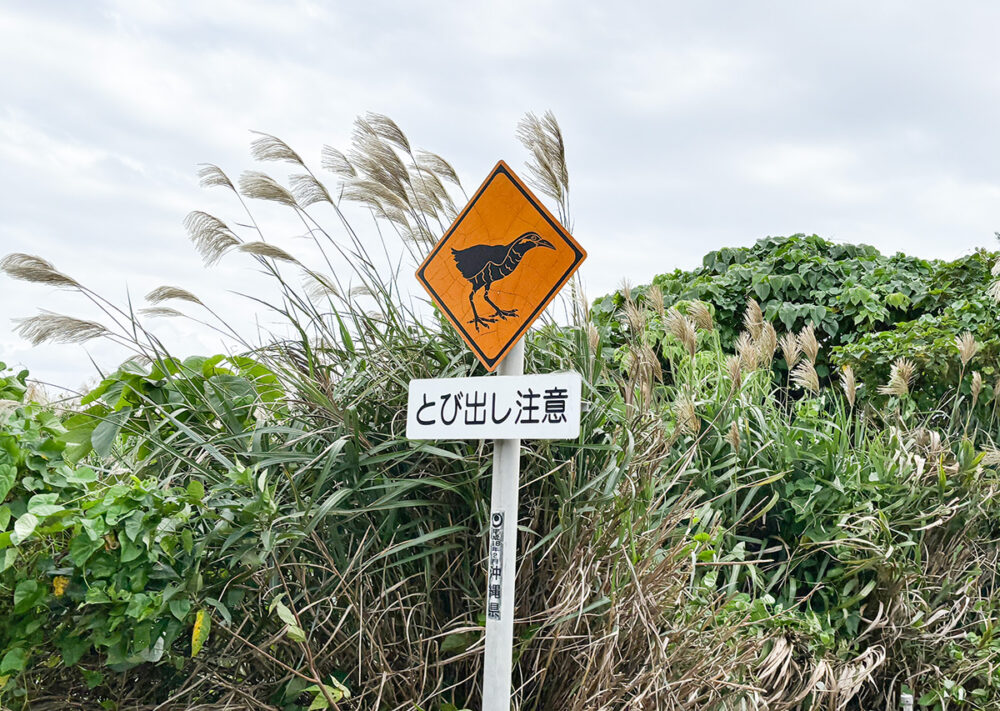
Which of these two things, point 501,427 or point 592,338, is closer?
point 501,427

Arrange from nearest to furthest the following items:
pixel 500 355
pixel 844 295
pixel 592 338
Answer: pixel 500 355
pixel 592 338
pixel 844 295

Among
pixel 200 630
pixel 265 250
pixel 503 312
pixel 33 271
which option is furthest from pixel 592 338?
pixel 33 271

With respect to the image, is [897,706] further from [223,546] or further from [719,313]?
[719,313]

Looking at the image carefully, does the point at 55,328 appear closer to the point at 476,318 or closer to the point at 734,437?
the point at 476,318

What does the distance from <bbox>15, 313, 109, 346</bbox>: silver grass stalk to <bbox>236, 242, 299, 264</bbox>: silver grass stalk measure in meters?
0.56

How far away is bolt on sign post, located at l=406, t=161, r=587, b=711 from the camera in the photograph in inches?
83.5

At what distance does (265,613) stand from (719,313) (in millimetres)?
7065

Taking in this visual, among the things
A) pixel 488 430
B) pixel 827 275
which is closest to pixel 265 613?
pixel 488 430

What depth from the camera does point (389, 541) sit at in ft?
8.10

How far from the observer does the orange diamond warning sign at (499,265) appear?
233 cm

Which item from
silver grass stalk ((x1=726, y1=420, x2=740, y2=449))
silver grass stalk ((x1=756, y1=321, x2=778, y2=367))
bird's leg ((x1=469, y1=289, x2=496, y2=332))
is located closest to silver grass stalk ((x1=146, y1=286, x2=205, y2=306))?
bird's leg ((x1=469, y1=289, x2=496, y2=332))

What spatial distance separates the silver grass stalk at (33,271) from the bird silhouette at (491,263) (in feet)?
4.49

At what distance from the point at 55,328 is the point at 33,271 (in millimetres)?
221

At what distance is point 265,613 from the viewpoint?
Answer: 239cm
